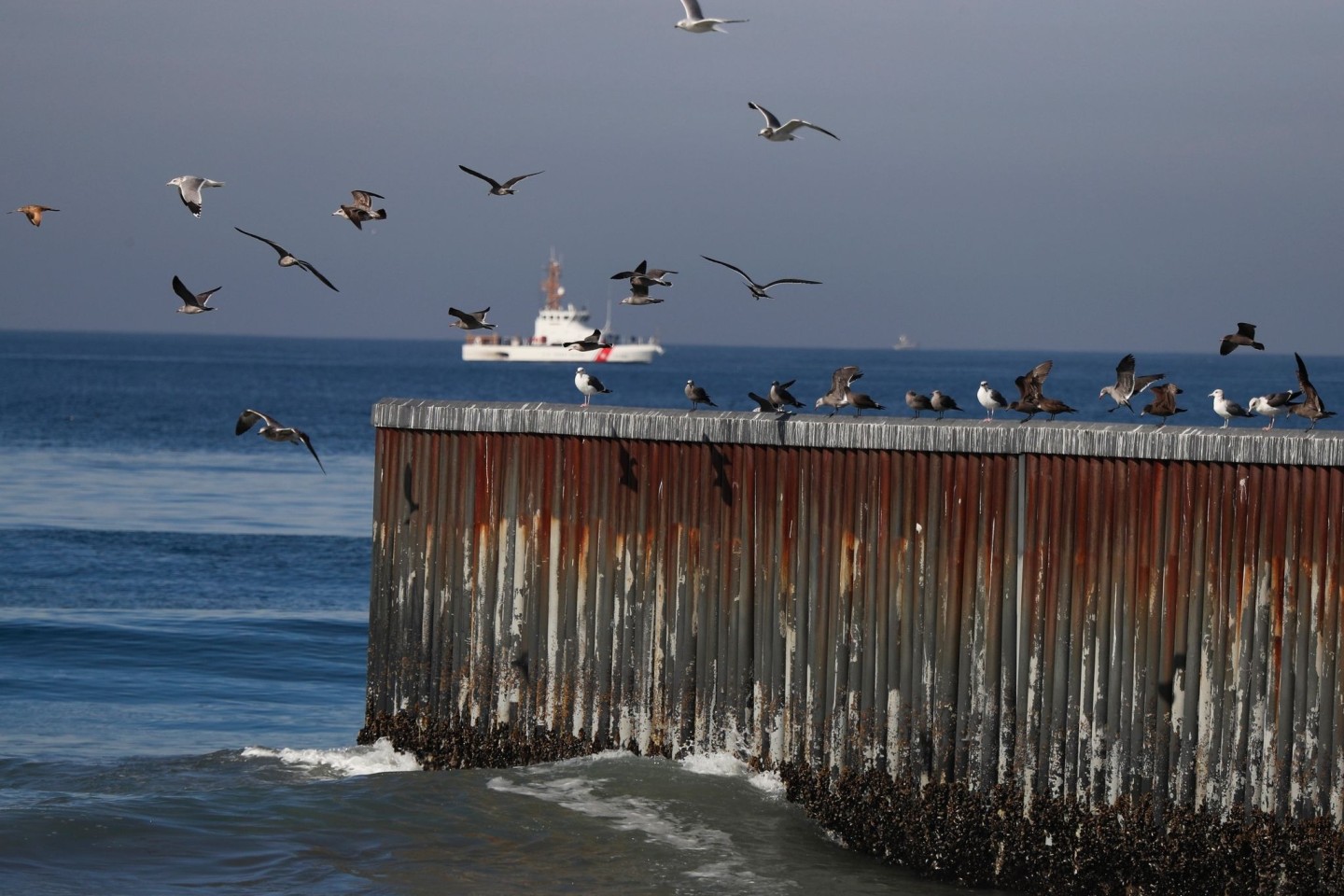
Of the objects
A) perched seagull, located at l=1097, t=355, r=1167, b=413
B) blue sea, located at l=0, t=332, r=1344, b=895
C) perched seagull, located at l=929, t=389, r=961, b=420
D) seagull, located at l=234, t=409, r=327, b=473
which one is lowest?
blue sea, located at l=0, t=332, r=1344, b=895

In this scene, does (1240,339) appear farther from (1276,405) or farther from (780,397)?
(780,397)

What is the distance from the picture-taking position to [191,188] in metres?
16.1

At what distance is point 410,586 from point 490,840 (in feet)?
7.09

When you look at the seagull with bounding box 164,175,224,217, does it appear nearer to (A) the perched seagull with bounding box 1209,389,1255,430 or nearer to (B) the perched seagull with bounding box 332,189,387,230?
(B) the perched seagull with bounding box 332,189,387,230

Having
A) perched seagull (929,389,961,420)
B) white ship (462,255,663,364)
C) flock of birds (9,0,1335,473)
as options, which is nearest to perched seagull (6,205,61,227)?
flock of birds (9,0,1335,473)

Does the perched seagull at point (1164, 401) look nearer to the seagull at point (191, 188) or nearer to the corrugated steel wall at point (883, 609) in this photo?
the corrugated steel wall at point (883, 609)

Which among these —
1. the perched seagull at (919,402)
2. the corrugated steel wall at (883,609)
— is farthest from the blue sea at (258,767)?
the perched seagull at (919,402)

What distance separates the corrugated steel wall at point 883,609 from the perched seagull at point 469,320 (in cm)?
350

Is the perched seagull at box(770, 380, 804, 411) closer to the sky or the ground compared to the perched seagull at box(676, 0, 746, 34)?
closer to the ground

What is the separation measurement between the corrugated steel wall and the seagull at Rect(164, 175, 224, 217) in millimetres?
3817

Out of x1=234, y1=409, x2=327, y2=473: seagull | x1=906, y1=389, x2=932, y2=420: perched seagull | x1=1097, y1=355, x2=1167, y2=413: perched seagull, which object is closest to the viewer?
x1=1097, y1=355, x2=1167, y2=413: perched seagull

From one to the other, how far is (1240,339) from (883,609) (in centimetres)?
425

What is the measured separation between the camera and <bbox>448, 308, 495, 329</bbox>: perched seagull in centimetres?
1695

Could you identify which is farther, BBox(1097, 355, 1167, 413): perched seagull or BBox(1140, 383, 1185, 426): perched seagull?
BBox(1097, 355, 1167, 413): perched seagull
